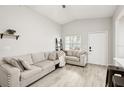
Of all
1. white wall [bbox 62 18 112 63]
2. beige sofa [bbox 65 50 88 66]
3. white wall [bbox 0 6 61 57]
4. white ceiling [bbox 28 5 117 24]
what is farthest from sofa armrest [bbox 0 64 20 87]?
white wall [bbox 62 18 112 63]

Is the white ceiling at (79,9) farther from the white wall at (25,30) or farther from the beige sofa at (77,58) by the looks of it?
the beige sofa at (77,58)

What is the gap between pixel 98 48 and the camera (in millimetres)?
4695

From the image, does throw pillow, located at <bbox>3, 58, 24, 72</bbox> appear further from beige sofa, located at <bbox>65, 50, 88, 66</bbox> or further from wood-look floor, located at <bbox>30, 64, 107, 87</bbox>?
beige sofa, located at <bbox>65, 50, 88, 66</bbox>

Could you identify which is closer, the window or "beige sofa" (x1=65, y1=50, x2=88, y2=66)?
"beige sofa" (x1=65, y1=50, x2=88, y2=66)

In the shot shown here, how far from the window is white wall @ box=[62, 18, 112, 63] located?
28 cm

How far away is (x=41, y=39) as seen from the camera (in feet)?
13.5

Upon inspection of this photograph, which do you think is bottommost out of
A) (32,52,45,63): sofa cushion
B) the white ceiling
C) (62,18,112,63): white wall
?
(32,52,45,63): sofa cushion

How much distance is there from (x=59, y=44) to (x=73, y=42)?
3.25ft

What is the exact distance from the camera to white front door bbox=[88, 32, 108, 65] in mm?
4543

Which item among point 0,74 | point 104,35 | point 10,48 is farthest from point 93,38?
point 0,74

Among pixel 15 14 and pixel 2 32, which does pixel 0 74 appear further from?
pixel 15 14

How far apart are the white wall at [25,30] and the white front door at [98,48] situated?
8.20 feet
